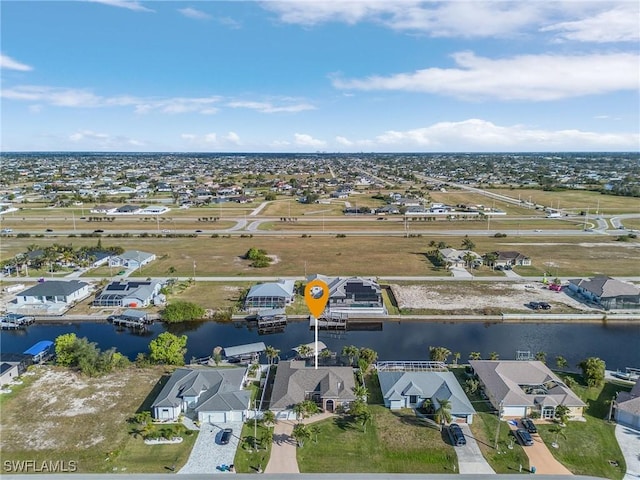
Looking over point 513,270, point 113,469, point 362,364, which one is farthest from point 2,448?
point 513,270

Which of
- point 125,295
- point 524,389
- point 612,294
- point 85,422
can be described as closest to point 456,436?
point 524,389

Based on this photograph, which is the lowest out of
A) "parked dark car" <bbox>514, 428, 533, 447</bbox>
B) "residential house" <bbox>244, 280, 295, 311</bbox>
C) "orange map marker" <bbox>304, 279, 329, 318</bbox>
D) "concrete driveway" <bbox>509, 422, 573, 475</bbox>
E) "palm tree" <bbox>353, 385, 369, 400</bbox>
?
"concrete driveway" <bbox>509, 422, 573, 475</bbox>

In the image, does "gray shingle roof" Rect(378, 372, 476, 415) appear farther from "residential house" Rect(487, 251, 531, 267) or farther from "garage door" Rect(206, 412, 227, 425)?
"residential house" Rect(487, 251, 531, 267)

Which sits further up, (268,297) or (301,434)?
(268,297)

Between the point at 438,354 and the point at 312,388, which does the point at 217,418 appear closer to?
the point at 312,388

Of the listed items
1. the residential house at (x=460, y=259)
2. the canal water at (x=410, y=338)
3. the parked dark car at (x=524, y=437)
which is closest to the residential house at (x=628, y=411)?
the parked dark car at (x=524, y=437)

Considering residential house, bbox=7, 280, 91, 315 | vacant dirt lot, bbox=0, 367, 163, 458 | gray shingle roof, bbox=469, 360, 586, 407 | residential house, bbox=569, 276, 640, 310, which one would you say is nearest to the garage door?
vacant dirt lot, bbox=0, 367, 163, 458

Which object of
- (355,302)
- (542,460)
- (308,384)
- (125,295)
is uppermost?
(125,295)
